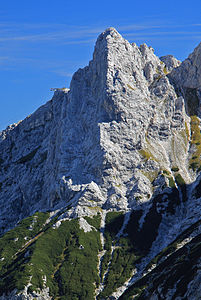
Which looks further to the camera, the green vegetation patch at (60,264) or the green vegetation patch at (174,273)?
the green vegetation patch at (60,264)

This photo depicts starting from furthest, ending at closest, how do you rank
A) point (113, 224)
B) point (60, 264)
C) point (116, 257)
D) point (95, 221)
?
1. point (95, 221)
2. point (113, 224)
3. point (60, 264)
4. point (116, 257)

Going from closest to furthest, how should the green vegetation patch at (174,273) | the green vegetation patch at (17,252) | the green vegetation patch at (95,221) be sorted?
the green vegetation patch at (174,273)
the green vegetation patch at (17,252)
the green vegetation patch at (95,221)

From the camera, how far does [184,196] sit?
167m

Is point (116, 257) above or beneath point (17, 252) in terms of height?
beneath

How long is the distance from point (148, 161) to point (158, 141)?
676 inches

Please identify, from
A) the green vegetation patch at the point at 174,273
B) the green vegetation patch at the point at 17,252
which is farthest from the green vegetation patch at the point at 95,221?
the green vegetation patch at the point at 174,273

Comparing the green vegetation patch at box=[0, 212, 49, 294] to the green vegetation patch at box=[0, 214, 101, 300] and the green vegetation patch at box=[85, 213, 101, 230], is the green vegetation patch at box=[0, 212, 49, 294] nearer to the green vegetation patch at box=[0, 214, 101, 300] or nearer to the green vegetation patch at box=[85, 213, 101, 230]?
the green vegetation patch at box=[0, 214, 101, 300]

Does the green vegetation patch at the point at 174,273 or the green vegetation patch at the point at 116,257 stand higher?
the green vegetation patch at the point at 116,257

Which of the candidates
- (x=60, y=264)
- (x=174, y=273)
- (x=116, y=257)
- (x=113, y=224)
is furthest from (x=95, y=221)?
(x=174, y=273)

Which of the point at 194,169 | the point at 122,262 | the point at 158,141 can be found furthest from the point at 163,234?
the point at 158,141

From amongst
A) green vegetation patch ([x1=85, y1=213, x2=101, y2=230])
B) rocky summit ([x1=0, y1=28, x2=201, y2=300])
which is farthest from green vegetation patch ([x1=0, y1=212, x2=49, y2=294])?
green vegetation patch ([x1=85, y1=213, x2=101, y2=230])

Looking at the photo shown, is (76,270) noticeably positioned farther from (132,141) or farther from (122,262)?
(132,141)

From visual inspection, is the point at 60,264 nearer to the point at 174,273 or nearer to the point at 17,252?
the point at 17,252

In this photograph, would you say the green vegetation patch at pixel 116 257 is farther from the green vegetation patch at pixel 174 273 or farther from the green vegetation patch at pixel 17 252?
the green vegetation patch at pixel 17 252
